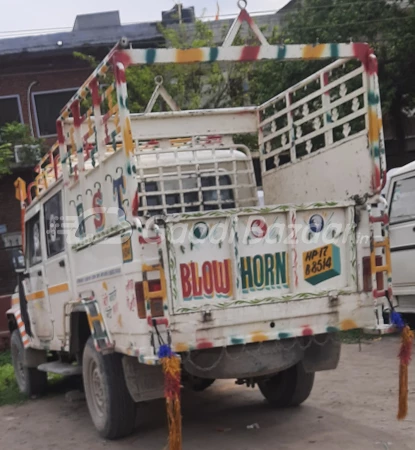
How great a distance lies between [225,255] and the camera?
4707 mm

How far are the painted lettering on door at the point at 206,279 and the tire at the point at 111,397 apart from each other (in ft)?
3.56

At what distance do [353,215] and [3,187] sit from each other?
50.2 ft

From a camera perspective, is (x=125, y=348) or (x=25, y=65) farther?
(x=25, y=65)

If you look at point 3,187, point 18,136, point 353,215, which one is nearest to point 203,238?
point 353,215

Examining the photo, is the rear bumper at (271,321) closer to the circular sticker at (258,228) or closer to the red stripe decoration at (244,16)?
the circular sticker at (258,228)

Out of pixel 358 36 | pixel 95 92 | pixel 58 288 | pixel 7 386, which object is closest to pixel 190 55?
pixel 95 92

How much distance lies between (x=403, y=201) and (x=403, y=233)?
0.42 metres

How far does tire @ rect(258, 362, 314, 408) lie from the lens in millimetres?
5953

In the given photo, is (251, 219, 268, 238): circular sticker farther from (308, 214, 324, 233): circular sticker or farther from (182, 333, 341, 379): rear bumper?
(182, 333, 341, 379): rear bumper

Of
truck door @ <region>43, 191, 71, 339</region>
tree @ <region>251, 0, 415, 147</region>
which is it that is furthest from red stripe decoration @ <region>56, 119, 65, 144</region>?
tree @ <region>251, 0, 415, 147</region>

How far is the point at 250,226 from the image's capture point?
479 centimetres

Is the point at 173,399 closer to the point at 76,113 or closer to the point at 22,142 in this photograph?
the point at 76,113

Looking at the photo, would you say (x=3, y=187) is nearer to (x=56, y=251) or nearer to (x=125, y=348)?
(x=56, y=251)

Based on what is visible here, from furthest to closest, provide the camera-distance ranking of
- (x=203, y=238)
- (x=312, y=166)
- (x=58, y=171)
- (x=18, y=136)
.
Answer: (x=18, y=136) < (x=58, y=171) < (x=312, y=166) < (x=203, y=238)
